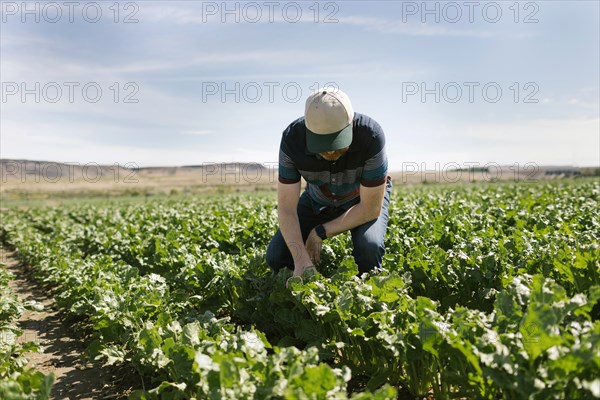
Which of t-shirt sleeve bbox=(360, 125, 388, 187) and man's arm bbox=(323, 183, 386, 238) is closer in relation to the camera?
t-shirt sleeve bbox=(360, 125, 388, 187)

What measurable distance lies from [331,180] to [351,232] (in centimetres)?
62

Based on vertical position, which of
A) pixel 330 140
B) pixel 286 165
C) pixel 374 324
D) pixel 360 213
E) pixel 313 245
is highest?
pixel 330 140

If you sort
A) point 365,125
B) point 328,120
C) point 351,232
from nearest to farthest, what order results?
point 328,120 < point 365,125 < point 351,232

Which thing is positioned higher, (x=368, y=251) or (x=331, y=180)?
(x=331, y=180)

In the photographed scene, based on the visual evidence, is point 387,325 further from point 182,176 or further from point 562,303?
point 182,176

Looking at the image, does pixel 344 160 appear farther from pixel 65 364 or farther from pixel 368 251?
pixel 65 364

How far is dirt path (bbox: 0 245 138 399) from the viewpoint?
4.03 metres

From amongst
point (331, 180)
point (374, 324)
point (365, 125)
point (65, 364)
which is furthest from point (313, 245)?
point (65, 364)

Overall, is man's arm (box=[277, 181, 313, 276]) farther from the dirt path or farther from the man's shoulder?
the dirt path

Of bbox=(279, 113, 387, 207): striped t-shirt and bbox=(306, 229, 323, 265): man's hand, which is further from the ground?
bbox=(279, 113, 387, 207): striped t-shirt

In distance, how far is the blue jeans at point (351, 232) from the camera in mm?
4391

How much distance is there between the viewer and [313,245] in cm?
438

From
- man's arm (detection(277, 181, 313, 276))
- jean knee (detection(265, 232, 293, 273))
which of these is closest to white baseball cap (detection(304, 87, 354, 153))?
man's arm (detection(277, 181, 313, 276))

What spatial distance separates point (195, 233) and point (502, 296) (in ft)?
21.3
